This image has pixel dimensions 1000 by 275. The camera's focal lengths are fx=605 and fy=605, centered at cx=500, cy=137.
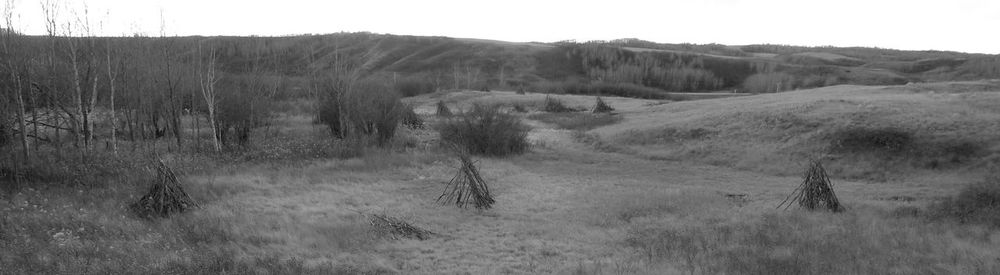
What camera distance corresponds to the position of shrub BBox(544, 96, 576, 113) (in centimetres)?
4534

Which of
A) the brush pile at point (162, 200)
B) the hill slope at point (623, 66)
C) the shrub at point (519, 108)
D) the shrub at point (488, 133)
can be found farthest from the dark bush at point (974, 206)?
the hill slope at point (623, 66)

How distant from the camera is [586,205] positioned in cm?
1508

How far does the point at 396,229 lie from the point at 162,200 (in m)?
4.48

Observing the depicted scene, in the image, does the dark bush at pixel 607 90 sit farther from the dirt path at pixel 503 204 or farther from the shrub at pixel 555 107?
the dirt path at pixel 503 204

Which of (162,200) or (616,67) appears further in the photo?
(616,67)

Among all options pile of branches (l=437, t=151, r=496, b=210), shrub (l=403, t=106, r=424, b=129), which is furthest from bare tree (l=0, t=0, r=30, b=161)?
shrub (l=403, t=106, r=424, b=129)

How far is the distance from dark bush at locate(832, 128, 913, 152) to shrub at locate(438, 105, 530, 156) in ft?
38.0

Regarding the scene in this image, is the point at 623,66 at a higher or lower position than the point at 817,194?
higher

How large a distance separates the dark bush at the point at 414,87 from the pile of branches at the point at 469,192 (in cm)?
5247

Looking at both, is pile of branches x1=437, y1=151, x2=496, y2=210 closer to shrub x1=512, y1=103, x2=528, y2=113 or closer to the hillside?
shrub x1=512, y1=103, x2=528, y2=113

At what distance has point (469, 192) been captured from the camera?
49.3 ft

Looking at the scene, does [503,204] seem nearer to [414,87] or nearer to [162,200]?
[162,200]

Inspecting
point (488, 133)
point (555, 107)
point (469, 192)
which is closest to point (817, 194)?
point (469, 192)

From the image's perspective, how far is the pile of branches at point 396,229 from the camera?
444 inches
